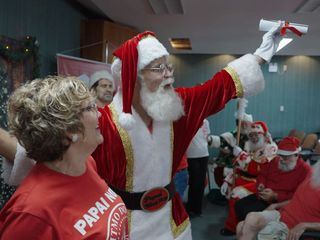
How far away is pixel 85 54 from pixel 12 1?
6.47 feet

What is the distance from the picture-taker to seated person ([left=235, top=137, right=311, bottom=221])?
10.2 feet

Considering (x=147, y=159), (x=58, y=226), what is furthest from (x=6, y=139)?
(x=147, y=159)

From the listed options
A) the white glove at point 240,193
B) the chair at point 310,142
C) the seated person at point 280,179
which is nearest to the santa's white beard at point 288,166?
the seated person at point 280,179

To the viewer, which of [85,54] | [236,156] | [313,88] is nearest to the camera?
[236,156]

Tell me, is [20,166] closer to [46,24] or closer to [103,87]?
[103,87]

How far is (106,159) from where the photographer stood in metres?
1.49

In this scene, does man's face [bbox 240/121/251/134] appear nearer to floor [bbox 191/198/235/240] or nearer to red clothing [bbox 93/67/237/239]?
floor [bbox 191/198/235/240]

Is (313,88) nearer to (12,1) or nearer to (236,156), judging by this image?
(236,156)

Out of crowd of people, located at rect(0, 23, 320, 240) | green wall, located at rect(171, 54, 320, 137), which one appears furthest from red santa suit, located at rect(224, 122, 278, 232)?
green wall, located at rect(171, 54, 320, 137)

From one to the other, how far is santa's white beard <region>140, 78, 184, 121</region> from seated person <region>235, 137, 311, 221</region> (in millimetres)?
1885

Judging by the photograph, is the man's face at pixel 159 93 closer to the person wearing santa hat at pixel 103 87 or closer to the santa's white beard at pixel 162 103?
the santa's white beard at pixel 162 103

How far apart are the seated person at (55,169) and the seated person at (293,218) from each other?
1850 millimetres

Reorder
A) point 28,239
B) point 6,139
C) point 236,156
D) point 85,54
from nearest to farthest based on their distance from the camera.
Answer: point 28,239 → point 6,139 → point 236,156 → point 85,54

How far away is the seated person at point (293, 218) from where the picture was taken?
2439mm
